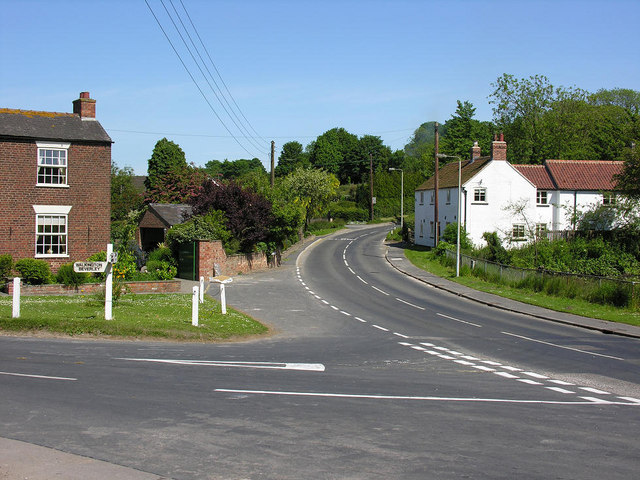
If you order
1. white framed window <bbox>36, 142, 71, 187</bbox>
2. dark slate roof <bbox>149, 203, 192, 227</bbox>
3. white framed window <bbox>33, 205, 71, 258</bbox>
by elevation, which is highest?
white framed window <bbox>36, 142, 71, 187</bbox>

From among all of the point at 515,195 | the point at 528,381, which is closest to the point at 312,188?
the point at 515,195

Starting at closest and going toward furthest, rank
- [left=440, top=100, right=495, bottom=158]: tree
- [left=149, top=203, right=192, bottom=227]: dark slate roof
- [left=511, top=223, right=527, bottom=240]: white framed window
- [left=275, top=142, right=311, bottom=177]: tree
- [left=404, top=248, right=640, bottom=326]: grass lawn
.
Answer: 1. [left=404, top=248, right=640, bottom=326]: grass lawn
2. [left=149, top=203, right=192, bottom=227]: dark slate roof
3. [left=511, top=223, right=527, bottom=240]: white framed window
4. [left=440, top=100, right=495, bottom=158]: tree
5. [left=275, top=142, right=311, bottom=177]: tree

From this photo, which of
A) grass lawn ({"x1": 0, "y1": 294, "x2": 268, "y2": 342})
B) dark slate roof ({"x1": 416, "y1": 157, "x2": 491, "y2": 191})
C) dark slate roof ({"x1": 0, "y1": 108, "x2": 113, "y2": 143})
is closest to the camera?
grass lawn ({"x1": 0, "y1": 294, "x2": 268, "y2": 342})

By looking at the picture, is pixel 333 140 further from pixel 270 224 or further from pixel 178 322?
pixel 178 322

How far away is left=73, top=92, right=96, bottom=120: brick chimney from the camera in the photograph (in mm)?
34375

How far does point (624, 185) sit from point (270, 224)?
2999cm

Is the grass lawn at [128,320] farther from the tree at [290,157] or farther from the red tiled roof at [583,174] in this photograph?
the tree at [290,157]

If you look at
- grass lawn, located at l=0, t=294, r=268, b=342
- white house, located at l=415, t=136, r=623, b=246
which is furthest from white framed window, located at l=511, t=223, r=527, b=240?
grass lawn, located at l=0, t=294, r=268, b=342

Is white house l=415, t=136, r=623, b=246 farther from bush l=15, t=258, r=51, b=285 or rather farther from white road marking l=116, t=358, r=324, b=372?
white road marking l=116, t=358, r=324, b=372

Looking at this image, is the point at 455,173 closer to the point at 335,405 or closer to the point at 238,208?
the point at 238,208

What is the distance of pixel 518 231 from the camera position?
60.0 metres

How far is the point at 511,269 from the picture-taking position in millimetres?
41000

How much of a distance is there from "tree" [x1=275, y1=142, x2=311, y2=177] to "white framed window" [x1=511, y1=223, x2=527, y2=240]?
88141 millimetres

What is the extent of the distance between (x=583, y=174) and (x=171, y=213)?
136 feet
